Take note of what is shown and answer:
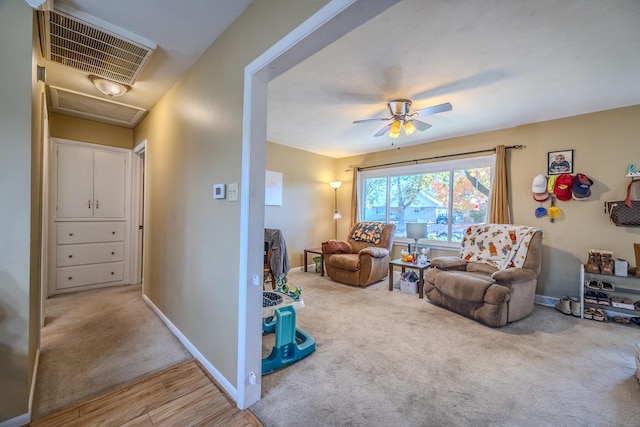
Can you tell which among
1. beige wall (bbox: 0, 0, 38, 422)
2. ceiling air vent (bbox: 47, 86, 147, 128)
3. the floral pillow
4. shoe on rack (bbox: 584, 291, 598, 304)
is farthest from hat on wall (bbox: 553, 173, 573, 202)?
ceiling air vent (bbox: 47, 86, 147, 128)

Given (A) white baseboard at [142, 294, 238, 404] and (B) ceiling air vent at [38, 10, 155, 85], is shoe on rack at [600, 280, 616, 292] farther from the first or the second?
(B) ceiling air vent at [38, 10, 155, 85]

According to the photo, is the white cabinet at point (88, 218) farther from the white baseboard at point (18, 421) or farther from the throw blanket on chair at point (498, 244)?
the throw blanket on chair at point (498, 244)

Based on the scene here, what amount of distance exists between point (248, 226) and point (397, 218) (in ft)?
13.5

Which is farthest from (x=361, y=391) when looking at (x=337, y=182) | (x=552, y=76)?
(x=337, y=182)

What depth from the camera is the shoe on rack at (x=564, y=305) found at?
302 centimetres

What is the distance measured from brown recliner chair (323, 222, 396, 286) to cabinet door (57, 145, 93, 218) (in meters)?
3.65

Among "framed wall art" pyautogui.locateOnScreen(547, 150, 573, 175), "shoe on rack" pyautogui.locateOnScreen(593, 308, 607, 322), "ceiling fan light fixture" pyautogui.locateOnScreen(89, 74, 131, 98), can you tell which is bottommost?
"shoe on rack" pyautogui.locateOnScreen(593, 308, 607, 322)

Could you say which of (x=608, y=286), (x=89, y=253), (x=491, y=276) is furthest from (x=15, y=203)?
(x=608, y=286)

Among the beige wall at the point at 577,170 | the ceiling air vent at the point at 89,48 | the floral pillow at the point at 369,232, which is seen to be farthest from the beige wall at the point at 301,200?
the beige wall at the point at 577,170

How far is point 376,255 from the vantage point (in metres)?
4.04

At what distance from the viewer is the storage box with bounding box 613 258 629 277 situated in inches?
107

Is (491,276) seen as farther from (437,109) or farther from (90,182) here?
(90,182)

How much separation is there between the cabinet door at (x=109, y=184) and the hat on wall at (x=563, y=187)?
6.12 m

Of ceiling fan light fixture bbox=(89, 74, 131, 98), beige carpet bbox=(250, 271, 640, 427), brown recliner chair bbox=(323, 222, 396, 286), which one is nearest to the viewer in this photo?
beige carpet bbox=(250, 271, 640, 427)
